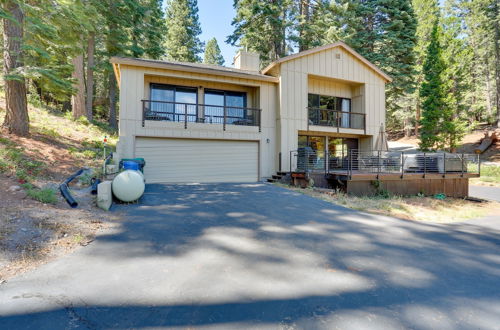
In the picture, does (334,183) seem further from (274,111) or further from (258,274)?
(258,274)

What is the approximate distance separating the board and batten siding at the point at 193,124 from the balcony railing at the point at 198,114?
0.36 meters

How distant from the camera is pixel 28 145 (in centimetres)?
838

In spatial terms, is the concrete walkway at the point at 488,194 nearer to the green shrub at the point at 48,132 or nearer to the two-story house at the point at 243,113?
the two-story house at the point at 243,113

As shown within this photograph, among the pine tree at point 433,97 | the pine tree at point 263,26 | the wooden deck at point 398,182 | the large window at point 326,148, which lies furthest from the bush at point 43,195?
the pine tree at point 433,97

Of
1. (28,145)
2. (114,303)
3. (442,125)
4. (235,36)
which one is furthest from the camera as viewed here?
(235,36)

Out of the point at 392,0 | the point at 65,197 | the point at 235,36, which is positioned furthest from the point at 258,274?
the point at 392,0

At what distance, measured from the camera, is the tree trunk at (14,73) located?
8.11 meters

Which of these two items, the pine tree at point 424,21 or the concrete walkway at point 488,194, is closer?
the concrete walkway at point 488,194

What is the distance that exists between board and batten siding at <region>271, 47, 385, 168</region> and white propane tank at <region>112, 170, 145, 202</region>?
24.6 feet

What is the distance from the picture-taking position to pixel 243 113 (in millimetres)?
12898

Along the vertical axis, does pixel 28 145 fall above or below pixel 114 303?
above

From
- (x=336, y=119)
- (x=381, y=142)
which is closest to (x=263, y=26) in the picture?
(x=336, y=119)

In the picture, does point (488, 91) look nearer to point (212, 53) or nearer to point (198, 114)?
point (198, 114)

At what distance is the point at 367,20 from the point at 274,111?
17272 millimetres
